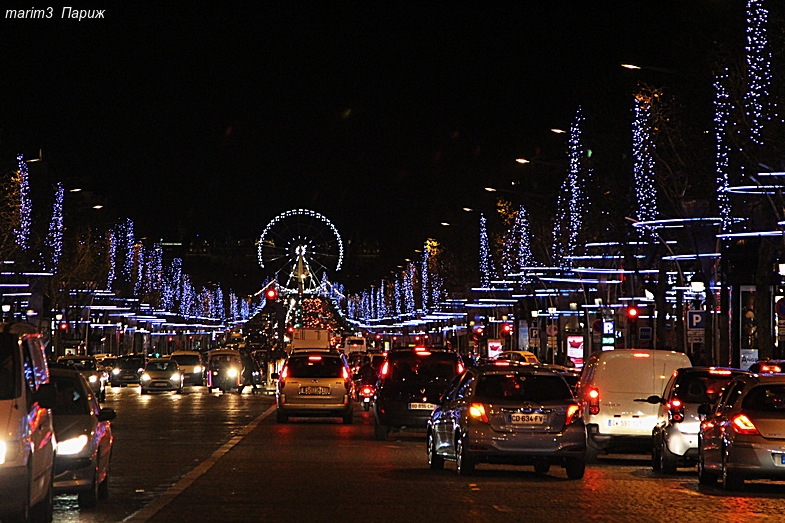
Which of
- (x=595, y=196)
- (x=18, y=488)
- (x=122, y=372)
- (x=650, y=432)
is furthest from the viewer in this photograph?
(x=122, y=372)

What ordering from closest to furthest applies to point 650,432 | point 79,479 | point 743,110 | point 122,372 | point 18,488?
point 18,488, point 79,479, point 650,432, point 743,110, point 122,372

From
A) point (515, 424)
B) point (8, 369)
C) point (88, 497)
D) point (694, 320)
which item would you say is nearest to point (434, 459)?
point (515, 424)

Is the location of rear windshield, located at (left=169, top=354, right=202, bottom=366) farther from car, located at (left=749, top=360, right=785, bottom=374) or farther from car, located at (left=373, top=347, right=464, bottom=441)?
car, located at (left=749, top=360, right=785, bottom=374)

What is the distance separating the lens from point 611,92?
63.2m

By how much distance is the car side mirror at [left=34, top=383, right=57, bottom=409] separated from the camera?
50.6 ft

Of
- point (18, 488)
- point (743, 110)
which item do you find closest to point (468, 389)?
point (18, 488)

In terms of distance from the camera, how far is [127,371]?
258 feet

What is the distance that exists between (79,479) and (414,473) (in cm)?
711

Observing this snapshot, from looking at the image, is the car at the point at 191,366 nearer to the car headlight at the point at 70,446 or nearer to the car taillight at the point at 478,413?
the car taillight at the point at 478,413

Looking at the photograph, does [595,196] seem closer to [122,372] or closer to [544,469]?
[122,372]

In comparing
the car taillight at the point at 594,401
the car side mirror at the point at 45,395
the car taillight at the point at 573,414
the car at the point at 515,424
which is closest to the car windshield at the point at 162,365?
the car taillight at the point at 594,401

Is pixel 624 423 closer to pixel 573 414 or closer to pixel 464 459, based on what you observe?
pixel 573 414

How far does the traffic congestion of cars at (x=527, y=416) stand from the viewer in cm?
1616

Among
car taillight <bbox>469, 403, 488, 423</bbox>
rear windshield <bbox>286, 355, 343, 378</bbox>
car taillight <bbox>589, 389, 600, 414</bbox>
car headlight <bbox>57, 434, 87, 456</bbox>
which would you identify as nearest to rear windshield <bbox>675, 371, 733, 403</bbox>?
car taillight <bbox>589, 389, 600, 414</bbox>
